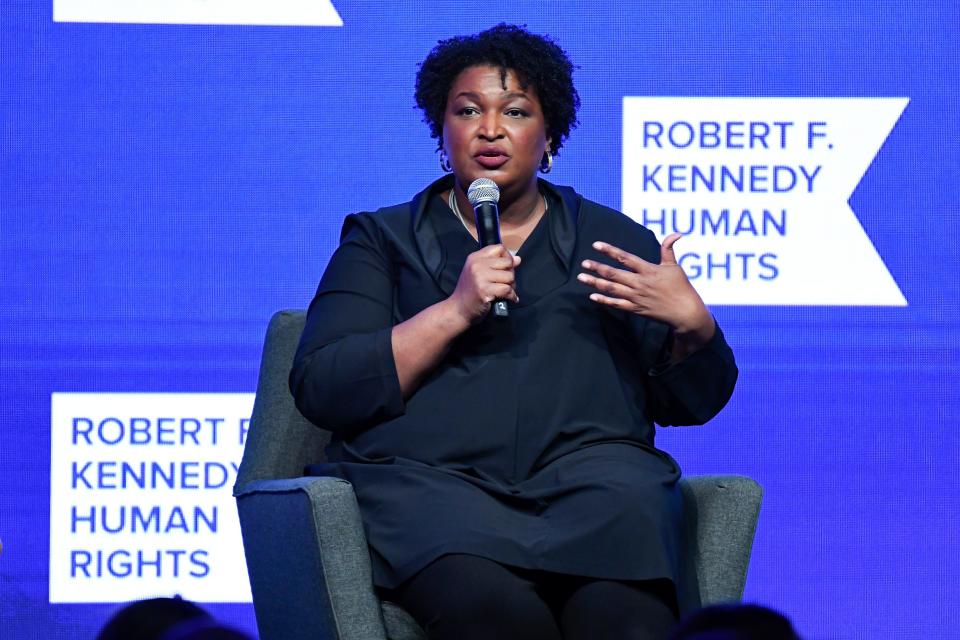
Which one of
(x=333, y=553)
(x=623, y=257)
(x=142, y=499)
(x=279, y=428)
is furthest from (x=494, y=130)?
(x=142, y=499)

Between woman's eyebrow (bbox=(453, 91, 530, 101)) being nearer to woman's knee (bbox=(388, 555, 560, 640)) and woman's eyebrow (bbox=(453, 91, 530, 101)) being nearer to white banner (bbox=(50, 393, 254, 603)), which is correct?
woman's knee (bbox=(388, 555, 560, 640))

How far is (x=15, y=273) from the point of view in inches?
119

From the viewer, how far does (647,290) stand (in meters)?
2.05

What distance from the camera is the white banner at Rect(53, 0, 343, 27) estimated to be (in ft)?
10.1

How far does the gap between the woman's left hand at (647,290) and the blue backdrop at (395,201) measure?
1.04m

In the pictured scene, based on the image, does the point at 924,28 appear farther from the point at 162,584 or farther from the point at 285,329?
the point at 162,584

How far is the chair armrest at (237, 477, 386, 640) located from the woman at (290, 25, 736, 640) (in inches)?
1.7

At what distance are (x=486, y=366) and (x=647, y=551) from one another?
0.40 meters

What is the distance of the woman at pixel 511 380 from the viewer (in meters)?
1.87

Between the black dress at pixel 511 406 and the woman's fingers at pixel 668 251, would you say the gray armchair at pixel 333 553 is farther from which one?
the woman's fingers at pixel 668 251

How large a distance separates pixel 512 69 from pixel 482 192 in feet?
0.94

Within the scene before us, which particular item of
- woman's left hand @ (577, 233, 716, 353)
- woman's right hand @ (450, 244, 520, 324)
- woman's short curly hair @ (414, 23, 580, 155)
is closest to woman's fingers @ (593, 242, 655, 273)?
woman's left hand @ (577, 233, 716, 353)

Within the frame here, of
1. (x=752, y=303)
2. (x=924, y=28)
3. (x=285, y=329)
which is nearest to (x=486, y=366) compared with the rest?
(x=285, y=329)

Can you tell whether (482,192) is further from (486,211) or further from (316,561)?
(316,561)
